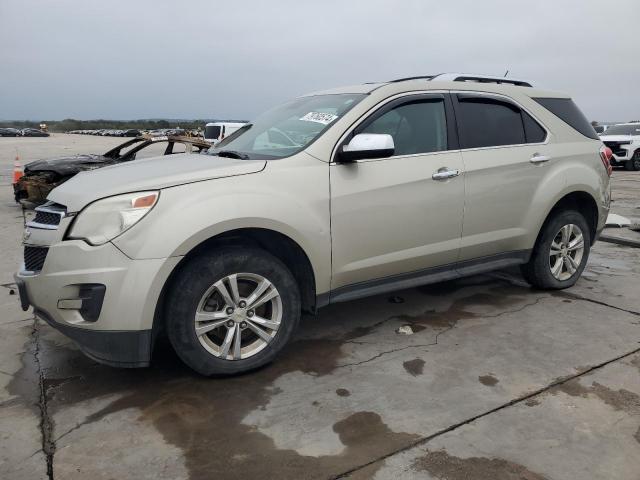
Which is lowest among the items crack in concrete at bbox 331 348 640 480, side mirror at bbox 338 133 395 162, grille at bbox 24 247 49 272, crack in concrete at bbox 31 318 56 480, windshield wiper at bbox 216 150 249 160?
crack in concrete at bbox 31 318 56 480

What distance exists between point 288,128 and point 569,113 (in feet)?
8.41

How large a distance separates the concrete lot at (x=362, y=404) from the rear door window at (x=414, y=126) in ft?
4.36

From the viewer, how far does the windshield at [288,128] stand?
3561 millimetres

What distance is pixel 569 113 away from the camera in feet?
15.5

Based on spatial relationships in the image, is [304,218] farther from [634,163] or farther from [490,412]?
[634,163]

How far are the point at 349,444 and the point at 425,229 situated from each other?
5.58 feet

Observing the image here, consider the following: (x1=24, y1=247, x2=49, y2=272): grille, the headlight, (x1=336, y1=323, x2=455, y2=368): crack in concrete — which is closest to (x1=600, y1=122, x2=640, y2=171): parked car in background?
(x1=336, y1=323, x2=455, y2=368): crack in concrete

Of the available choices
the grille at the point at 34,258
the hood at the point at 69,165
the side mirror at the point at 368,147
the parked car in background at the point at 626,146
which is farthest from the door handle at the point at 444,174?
the parked car in background at the point at 626,146

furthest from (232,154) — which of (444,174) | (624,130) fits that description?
(624,130)

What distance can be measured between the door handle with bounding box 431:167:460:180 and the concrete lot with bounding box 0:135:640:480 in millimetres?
1112

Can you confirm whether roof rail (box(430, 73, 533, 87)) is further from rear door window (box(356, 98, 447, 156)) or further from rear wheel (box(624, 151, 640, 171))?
rear wheel (box(624, 151, 640, 171))

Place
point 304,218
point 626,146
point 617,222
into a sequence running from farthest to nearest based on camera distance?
point 626,146 < point 617,222 < point 304,218

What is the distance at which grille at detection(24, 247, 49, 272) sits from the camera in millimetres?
3008

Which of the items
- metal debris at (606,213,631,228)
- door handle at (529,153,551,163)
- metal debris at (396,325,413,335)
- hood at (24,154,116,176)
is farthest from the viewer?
hood at (24,154,116,176)
